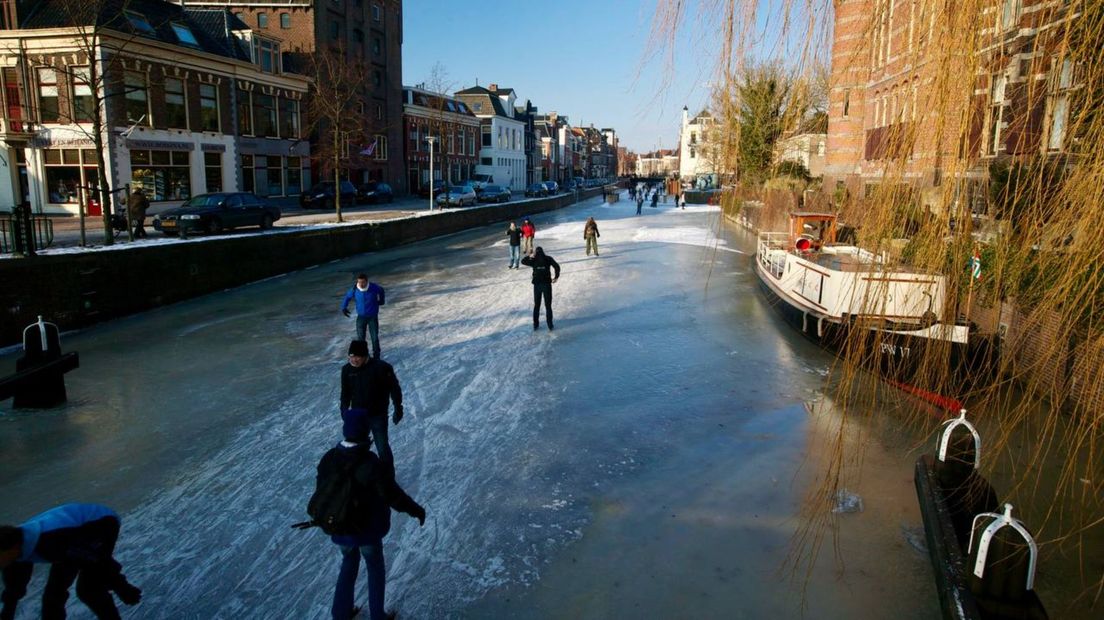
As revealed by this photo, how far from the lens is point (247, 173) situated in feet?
124

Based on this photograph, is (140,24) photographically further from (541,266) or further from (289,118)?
(541,266)

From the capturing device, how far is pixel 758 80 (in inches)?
128

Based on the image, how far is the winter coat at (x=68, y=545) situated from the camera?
3.69 meters

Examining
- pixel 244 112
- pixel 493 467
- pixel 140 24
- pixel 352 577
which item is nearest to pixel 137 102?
pixel 140 24

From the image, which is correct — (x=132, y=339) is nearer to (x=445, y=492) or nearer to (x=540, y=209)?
(x=445, y=492)

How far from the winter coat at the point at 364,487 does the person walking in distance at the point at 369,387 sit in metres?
1.89

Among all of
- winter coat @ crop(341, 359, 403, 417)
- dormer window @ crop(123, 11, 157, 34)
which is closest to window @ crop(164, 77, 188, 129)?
dormer window @ crop(123, 11, 157, 34)

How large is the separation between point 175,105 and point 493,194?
24.3 meters

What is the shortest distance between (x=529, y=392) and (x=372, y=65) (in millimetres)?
47740

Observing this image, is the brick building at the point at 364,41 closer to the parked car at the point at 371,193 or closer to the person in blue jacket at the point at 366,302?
the parked car at the point at 371,193

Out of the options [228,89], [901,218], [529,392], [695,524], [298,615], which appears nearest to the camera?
[901,218]

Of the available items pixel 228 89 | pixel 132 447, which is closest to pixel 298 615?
pixel 132 447

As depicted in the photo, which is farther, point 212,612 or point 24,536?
point 212,612

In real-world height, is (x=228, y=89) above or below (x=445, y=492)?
above
